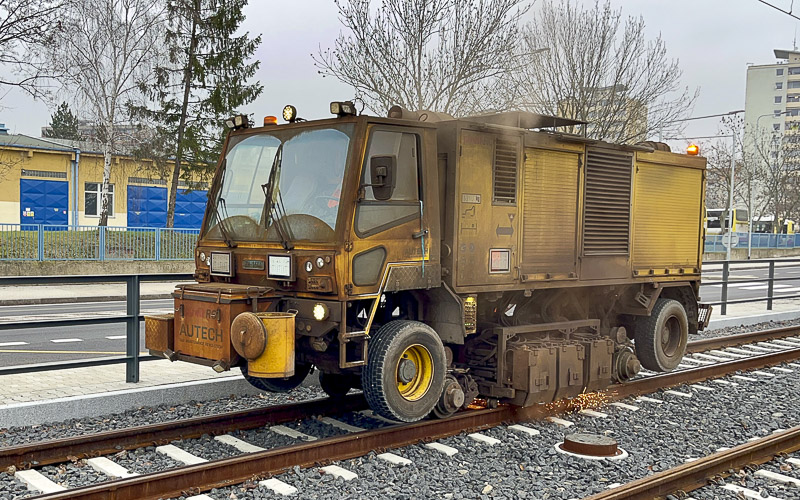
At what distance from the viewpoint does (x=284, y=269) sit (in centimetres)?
671

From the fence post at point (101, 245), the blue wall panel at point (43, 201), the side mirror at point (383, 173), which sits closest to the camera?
the side mirror at point (383, 173)

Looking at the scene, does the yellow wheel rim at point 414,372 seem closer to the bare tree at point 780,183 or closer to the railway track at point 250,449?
the railway track at point 250,449

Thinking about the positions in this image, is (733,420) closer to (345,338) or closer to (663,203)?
(663,203)

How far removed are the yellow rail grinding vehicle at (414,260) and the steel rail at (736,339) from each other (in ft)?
11.9

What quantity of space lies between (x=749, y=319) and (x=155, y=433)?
1354 cm

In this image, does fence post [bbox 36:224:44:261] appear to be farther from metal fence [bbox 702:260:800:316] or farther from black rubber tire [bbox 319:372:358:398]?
metal fence [bbox 702:260:800:316]

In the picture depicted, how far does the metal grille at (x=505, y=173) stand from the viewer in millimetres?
7516

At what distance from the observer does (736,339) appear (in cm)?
1296

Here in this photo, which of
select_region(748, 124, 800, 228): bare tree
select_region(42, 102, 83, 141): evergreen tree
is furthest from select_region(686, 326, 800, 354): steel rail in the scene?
select_region(42, 102, 83, 141): evergreen tree

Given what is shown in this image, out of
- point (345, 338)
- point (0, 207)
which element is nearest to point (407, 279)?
point (345, 338)

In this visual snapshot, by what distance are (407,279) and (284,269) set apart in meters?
1.12

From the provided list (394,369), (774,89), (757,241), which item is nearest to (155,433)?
(394,369)

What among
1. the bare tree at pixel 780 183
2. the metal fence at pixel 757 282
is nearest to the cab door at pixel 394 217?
the metal fence at pixel 757 282

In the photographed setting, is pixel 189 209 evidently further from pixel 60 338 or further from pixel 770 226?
pixel 770 226
